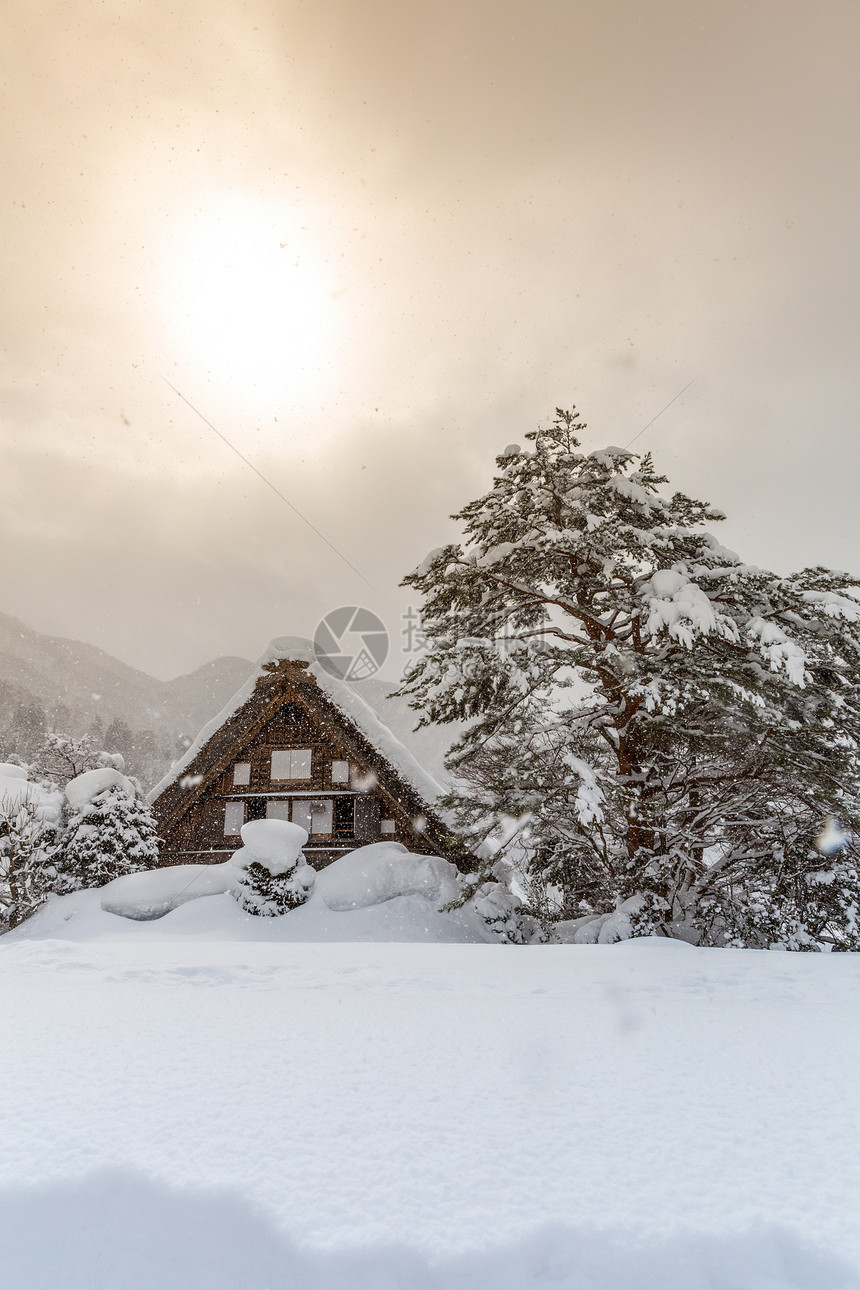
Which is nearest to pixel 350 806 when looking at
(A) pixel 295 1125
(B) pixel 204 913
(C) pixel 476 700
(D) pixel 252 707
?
(D) pixel 252 707

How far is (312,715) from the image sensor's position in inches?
609

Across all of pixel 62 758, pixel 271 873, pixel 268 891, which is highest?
pixel 62 758

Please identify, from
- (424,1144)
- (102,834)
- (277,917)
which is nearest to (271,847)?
(277,917)

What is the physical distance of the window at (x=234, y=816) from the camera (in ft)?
51.5

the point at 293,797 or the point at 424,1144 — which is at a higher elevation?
the point at 293,797

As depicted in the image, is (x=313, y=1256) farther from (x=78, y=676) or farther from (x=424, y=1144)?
(x=78, y=676)

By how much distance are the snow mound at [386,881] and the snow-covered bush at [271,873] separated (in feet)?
1.76

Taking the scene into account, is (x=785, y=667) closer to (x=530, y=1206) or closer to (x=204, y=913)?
(x=530, y=1206)

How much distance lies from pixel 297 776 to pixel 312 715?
162 centimetres

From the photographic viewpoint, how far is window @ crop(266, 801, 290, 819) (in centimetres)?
1555

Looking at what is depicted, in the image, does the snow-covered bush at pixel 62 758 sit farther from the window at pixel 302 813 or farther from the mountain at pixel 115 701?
the window at pixel 302 813

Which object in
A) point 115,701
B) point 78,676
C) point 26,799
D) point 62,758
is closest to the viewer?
point 26,799

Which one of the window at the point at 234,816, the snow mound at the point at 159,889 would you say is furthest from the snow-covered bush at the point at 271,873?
the window at the point at 234,816

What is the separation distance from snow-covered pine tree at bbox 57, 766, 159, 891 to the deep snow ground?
10.2 metres
